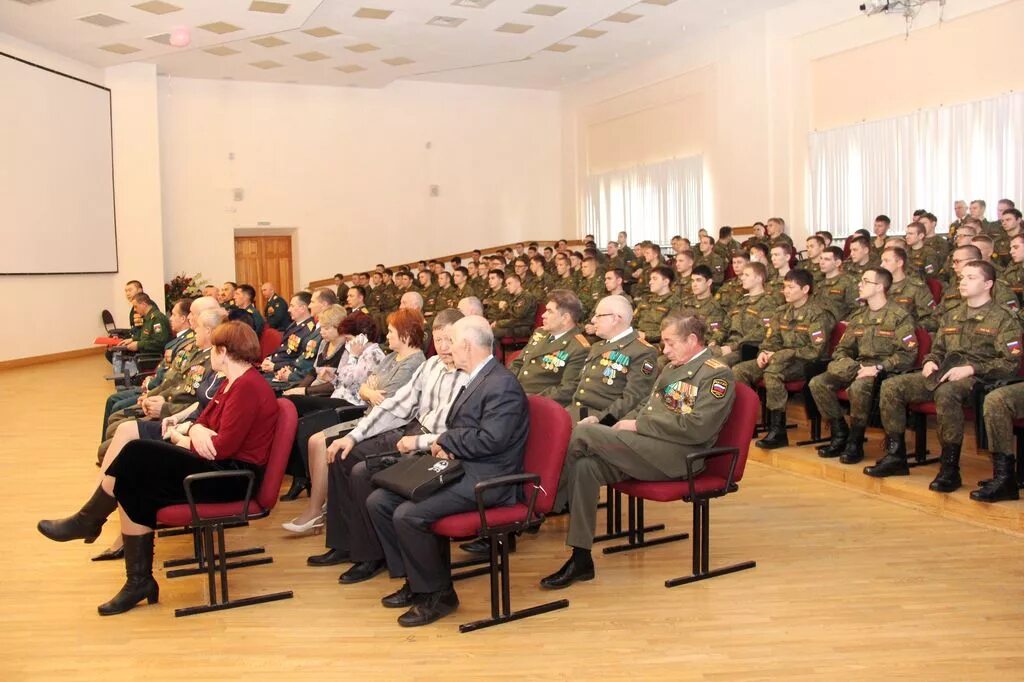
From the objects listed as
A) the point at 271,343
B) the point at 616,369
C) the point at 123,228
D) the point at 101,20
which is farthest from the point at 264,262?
the point at 616,369

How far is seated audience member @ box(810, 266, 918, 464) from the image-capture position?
17.3ft

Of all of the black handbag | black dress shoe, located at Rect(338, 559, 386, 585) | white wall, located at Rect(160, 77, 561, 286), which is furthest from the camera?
white wall, located at Rect(160, 77, 561, 286)

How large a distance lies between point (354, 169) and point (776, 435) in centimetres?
1304

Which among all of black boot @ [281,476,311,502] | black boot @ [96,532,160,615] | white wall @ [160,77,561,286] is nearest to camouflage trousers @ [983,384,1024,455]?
black boot @ [281,476,311,502]

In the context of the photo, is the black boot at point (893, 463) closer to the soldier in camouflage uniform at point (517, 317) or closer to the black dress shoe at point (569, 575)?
the black dress shoe at point (569, 575)

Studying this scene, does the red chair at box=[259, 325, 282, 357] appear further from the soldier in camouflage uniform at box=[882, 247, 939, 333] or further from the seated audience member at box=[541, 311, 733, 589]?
the soldier in camouflage uniform at box=[882, 247, 939, 333]

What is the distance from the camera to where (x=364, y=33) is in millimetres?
13539

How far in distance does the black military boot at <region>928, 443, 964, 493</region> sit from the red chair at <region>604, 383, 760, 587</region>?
137cm

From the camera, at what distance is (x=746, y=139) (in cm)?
1335

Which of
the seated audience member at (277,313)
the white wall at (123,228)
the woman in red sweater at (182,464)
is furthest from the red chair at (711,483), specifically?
the white wall at (123,228)

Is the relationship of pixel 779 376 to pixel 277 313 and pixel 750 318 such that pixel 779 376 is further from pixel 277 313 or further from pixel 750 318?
pixel 277 313

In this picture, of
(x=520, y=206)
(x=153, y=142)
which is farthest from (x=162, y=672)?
(x=520, y=206)

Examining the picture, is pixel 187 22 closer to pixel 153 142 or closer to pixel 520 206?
pixel 153 142

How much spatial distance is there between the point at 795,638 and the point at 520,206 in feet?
52.9
